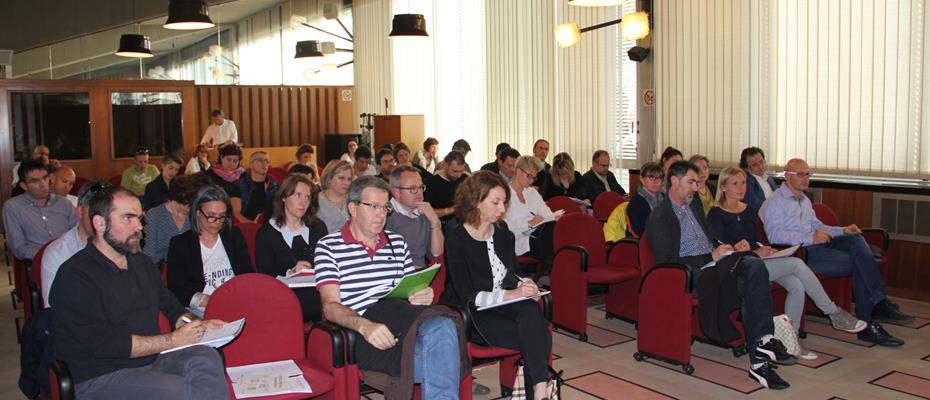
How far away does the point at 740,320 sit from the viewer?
5.53m

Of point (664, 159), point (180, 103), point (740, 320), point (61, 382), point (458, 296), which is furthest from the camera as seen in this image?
point (180, 103)

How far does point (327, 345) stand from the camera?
11.9 feet

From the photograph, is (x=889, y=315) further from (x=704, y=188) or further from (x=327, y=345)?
(x=327, y=345)

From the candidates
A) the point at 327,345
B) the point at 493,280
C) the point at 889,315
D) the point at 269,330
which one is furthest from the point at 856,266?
the point at 269,330

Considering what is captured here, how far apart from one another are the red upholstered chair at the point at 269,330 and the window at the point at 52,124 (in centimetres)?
1019

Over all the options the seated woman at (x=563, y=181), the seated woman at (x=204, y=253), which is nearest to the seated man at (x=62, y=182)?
the seated woman at (x=204, y=253)

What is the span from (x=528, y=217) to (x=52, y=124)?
→ 29.4 feet

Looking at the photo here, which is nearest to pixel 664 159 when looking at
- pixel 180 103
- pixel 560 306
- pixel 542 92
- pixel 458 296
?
pixel 560 306

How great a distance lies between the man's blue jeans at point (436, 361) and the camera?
3.51 metres

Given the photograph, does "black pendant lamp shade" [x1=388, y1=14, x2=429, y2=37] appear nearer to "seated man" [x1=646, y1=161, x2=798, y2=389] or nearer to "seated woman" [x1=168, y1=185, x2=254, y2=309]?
"seated man" [x1=646, y1=161, x2=798, y2=389]

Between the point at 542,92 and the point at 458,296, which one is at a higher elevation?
the point at 542,92

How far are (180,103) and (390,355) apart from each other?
1118 cm

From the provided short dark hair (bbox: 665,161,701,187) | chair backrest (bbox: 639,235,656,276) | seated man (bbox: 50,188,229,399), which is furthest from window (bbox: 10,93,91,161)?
seated man (bbox: 50,188,229,399)

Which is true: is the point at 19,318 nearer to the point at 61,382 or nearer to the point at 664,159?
the point at 61,382
